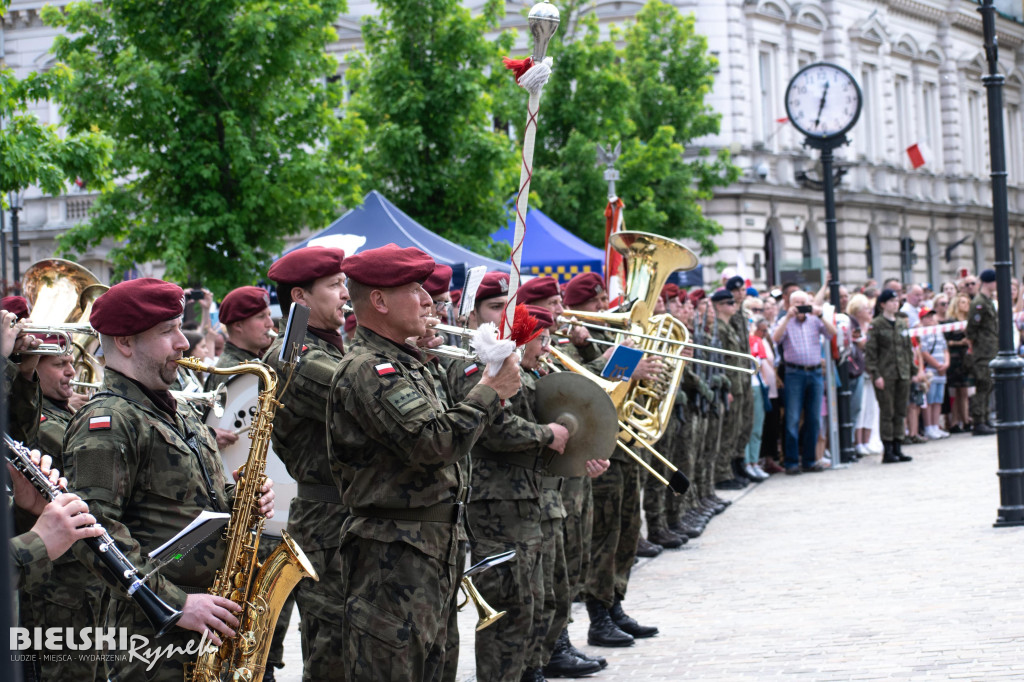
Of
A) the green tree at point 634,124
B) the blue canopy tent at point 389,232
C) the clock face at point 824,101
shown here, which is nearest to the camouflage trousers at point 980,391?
the clock face at point 824,101

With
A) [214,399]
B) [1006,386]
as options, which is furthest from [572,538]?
[1006,386]

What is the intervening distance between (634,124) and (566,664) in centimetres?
2354

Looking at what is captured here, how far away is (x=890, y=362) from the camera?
18.5m

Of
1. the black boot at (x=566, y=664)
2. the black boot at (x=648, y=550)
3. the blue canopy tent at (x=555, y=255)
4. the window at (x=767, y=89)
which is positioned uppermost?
the window at (x=767, y=89)

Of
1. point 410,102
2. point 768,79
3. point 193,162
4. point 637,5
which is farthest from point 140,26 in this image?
point 768,79

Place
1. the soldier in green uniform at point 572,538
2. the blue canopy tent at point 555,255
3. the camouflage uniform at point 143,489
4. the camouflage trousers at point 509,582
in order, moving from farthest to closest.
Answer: the blue canopy tent at point 555,255 < the soldier in green uniform at point 572,538 < the camouflage trousers at point 509,582 < the camouflage uniform at point 143,489

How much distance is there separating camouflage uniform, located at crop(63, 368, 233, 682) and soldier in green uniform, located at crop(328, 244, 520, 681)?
52cm

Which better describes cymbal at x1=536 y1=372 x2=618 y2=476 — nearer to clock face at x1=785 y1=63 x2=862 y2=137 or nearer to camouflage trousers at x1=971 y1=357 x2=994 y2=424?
clock face at x1=785 y1=63 x2=862 y2=137

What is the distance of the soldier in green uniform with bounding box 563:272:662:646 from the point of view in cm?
827

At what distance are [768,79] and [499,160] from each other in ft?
73.2

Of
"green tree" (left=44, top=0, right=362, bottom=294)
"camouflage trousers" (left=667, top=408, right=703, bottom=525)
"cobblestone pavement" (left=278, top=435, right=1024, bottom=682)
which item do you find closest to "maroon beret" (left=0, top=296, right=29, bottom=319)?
"cobblestone pavement" (left=278, top=435, right=1024, bottom=682)

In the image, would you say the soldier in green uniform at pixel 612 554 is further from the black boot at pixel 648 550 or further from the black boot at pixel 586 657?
the black boot at pixel 648 550

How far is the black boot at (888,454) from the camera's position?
18.0 m

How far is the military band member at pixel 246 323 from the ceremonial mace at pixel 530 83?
255 cm
